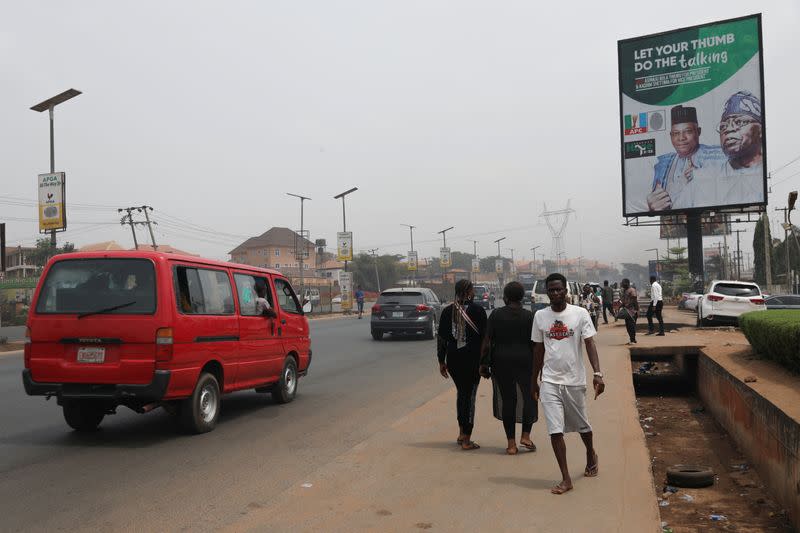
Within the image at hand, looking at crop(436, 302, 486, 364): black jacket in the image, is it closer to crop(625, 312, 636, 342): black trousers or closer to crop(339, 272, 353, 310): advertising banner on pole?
crop(625, 312, 636, 342): black trousers

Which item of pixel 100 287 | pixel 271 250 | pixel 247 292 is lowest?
pixel 247 292

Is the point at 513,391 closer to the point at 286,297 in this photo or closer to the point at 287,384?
the point at 287,384

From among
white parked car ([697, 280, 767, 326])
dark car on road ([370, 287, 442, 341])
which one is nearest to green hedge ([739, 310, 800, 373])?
white parked car ([697, 280, 767, 326])

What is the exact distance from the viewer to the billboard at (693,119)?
35469 mm

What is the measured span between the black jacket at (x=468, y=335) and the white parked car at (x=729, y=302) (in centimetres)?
1737

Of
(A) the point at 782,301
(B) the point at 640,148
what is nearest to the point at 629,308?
(A) the point at 782,301

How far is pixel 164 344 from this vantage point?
7.48 metres

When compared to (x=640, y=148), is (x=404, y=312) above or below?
below

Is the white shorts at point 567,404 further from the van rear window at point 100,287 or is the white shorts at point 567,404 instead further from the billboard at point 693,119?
the billboard at point 693,119

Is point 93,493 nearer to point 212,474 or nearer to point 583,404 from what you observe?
point 212,474

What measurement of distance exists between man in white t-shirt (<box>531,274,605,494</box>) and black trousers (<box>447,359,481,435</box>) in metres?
1.34

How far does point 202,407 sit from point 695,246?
3827cm

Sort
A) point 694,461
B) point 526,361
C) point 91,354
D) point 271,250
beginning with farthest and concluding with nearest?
point 271,250 → point 694,461 → point 91,354 → point 526,361

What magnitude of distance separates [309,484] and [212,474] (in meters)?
1.08
